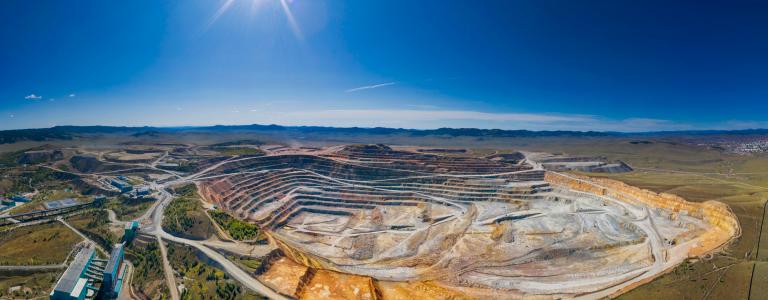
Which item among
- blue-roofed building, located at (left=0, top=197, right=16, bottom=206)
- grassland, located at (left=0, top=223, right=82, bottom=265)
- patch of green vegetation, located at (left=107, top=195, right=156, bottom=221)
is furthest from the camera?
blue-roofed building, located at (left=0, top=197, right=16, bottom=206)

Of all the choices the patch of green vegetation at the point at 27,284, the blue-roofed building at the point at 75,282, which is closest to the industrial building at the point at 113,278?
the blue-roofed building at the point at 75,282

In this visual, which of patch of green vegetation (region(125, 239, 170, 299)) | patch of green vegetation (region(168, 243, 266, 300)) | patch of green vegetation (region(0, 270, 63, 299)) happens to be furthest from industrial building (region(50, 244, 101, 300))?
patch of green vegetation (region(168, 243, 266, 300))

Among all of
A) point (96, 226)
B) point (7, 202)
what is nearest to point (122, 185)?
point (7, 202)

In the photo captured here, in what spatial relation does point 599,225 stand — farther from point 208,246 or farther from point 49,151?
point 49,151

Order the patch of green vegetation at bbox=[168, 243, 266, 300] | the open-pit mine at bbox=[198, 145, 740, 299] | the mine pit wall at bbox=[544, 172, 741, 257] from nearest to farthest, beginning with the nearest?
the patch of green vegetation at bbox=[168, 243, 266, 300] → the open-pit mine at bbox=[198, 145, 740, 299] → the mine pit wall at bbox=[544, 172, 741, 257]

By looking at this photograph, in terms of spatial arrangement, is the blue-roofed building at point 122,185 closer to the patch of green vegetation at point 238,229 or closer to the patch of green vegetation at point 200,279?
the patch of green vegetation at point 238,229

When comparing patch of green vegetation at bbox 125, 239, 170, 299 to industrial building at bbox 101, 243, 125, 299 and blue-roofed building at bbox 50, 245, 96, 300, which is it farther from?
blue-roofed building at bbox 50, 245, 96, 300

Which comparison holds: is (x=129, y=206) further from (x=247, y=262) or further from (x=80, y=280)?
(x=247, y=262)
